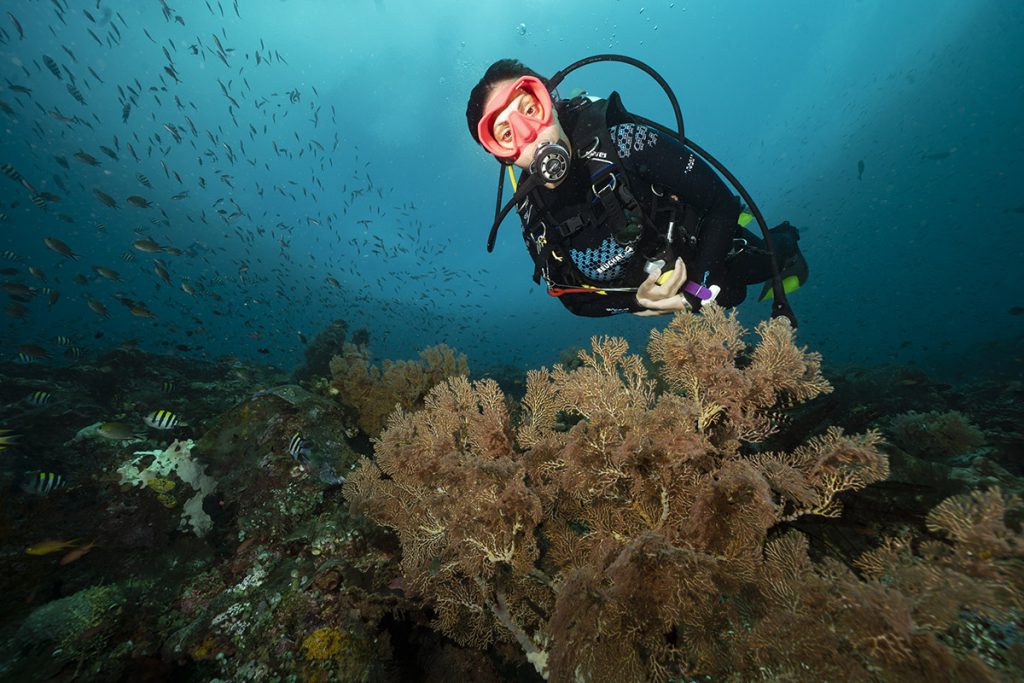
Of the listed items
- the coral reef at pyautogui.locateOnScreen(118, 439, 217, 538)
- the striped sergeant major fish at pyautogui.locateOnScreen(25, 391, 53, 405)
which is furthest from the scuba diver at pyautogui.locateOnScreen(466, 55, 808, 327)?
the striped sergeant major fish at pyautogui.locateOnScreen(25, 391, 53, 405)

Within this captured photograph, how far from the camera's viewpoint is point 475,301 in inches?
4259

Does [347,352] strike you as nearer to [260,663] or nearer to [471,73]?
[260,663]

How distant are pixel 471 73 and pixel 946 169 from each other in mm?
69616

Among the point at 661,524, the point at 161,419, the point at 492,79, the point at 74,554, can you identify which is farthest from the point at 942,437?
the point at 161,419

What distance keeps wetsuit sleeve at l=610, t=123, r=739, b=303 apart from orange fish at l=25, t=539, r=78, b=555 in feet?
22.0

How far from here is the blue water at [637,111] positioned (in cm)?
4238

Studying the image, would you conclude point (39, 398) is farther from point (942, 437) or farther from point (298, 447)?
point (942, 437)

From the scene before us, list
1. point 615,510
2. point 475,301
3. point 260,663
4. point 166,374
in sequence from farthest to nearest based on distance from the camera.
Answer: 1. point 475,301
2. point 166,374
3. point 260,663
4. point 615,510

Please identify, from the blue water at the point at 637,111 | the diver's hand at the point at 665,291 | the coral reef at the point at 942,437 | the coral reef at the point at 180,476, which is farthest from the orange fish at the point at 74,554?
the blue water at the point at 637,111

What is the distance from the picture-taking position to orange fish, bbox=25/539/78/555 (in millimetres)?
3578

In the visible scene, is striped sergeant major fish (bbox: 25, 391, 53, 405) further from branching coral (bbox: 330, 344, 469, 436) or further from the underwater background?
branching coral (bbox: 330, 344, 469, 436)

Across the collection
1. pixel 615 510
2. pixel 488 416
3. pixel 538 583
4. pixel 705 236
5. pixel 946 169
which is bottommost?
pixel 538 583

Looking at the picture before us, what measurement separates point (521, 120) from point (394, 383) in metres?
4.22

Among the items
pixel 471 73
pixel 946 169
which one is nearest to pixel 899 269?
pixel 946 169
